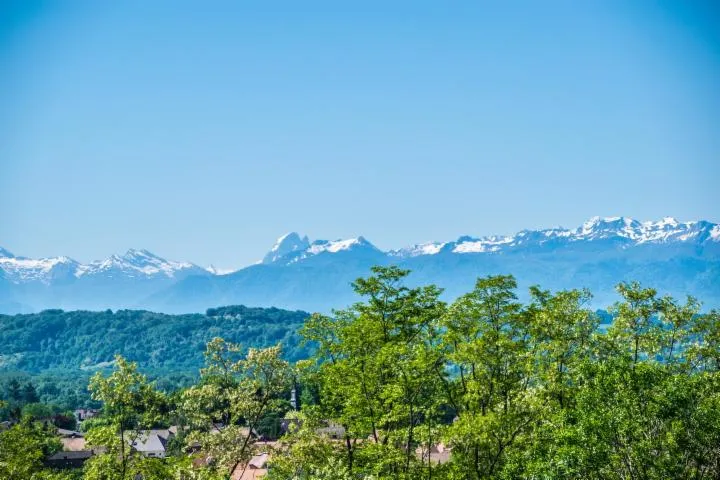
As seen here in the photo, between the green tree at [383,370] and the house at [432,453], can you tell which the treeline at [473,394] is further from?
the house at [432,453]

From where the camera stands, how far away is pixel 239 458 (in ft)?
115

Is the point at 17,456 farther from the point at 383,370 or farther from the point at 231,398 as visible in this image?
the point at 383,370

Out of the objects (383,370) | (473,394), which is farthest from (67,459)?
(473,394)

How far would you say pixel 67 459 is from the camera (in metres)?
124

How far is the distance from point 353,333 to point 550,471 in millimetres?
14486

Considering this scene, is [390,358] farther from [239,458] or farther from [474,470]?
[239,458]

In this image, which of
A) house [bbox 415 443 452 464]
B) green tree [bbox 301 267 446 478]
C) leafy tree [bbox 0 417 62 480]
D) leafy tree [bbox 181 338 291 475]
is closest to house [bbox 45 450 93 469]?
house [bbox 415 443 452 464]

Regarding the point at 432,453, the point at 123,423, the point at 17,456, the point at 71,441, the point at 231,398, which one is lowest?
the point at 71,441

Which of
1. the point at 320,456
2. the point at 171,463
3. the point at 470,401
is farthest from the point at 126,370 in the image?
the point at 470,401

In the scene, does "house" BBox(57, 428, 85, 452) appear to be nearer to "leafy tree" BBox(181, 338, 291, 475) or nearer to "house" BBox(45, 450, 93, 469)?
"house" BBox(45, 450, 93, 469)

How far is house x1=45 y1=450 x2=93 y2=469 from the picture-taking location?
12332 centimetres

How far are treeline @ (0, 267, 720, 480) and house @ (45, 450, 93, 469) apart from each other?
98954 mm

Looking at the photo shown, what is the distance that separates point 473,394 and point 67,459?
11593 cm

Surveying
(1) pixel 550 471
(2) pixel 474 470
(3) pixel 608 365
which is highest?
(3) pixel 608 365
